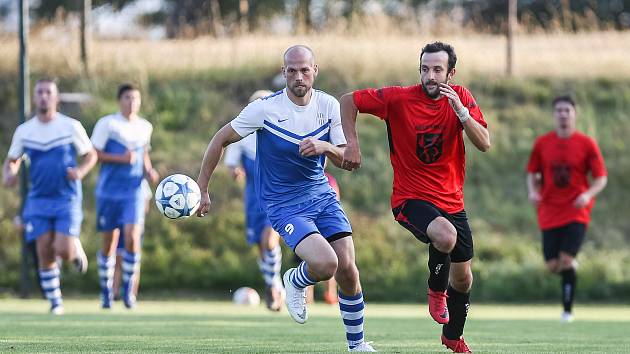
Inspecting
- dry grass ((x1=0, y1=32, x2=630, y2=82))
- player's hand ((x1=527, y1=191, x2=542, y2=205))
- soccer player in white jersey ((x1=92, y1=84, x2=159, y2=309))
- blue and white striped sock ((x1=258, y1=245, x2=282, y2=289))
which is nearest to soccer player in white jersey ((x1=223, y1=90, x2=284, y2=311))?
blue and white striped sock ((x1=258, y1=245, x2=282, y2=289))

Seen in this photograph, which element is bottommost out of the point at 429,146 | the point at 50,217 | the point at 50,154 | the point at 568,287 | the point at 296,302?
the point at 568,287

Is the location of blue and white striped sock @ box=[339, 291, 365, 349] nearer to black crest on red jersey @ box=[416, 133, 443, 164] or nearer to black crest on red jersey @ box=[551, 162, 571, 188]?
black crest on red jersey @ box=[416, 133, 443, 164]

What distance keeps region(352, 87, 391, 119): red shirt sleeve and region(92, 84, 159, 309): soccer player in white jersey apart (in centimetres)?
655

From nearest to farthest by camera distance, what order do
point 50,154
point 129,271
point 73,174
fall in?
point 73,174
point 50,154
point 129,271

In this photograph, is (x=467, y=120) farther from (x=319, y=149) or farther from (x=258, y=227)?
(x=258, y=227)

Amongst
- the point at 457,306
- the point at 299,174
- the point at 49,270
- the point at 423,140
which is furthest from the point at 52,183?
the point at 457,306

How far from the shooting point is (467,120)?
8.46m

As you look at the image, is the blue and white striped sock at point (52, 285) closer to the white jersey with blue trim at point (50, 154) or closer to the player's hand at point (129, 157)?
the white jersey with blue trim at point (50, 154)

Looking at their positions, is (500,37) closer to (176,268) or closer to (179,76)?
(179,76)

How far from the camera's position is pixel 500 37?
2883cm

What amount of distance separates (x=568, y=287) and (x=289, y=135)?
6.70 m

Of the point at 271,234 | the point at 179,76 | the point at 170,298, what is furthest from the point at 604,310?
the point at 179,76

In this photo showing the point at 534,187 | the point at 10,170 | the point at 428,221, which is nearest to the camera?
the point at 428,221

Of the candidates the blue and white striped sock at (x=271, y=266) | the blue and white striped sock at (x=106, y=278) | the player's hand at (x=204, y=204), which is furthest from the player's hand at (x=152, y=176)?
the player's hand at (x=204, y=204)
